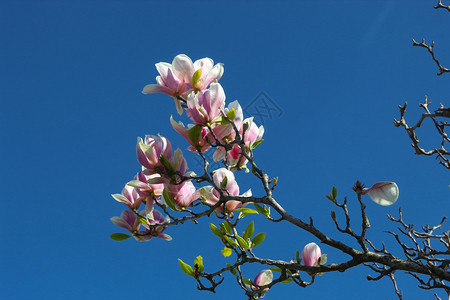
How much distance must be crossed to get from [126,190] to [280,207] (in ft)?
2.65

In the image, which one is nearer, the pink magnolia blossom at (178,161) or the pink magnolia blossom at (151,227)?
the pink magnolia blossom at (178,161)

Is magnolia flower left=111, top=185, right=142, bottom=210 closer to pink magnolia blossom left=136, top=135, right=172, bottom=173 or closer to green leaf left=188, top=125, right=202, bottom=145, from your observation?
pink magnolia blossom left=136, top=135, right=172, bottom=173

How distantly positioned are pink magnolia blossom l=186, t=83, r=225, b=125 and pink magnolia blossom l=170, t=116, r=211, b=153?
73 millimetres

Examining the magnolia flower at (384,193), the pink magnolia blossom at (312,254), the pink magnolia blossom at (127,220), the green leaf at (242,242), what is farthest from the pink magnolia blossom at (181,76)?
the pink magnolia blossom at (312,254)

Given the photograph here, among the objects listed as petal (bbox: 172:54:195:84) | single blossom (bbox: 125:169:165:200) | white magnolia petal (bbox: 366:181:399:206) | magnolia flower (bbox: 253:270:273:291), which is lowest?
magnolia flower (bbox: 253:270:273:291)

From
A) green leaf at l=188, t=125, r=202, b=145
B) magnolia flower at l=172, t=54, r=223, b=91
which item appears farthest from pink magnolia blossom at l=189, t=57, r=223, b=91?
green leaf at l=188, t=125, r=202, b=145

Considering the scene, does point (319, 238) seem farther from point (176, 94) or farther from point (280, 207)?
point (176, 94)

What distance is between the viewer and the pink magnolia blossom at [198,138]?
1.85 m

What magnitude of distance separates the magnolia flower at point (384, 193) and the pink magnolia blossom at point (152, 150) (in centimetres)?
92

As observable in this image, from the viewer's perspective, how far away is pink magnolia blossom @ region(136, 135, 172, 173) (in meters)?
1.74

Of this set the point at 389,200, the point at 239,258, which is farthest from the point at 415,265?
the point at 239,258

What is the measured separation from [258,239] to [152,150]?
0.78m

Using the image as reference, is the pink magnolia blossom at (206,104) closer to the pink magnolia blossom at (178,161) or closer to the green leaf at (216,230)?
the pink magnolia blossom at (178,161)

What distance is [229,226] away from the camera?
6.73 feet
